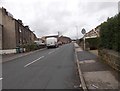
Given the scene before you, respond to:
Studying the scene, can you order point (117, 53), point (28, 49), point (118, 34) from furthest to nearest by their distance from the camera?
1. point (28, 49)
2. point (117, 53)
3. point (118, 34)

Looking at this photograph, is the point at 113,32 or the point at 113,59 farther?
the point at 113,32

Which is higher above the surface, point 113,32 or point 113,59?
point 113,32

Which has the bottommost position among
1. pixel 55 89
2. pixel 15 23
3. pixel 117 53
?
pixel 55 89

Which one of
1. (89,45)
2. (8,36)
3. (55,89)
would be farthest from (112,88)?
(8,36)

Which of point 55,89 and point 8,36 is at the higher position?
point 8,36

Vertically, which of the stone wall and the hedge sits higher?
the hedge

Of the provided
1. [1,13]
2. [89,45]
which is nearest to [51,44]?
[1,13]

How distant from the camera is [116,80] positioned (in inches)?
390

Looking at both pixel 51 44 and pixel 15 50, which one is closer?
pixel 15 50

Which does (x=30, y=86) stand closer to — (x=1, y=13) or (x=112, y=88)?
(x=112, y=88)

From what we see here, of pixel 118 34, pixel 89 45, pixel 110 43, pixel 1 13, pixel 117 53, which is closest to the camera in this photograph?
pixel 118 34

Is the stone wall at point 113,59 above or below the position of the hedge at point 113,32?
below

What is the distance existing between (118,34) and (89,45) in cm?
2500

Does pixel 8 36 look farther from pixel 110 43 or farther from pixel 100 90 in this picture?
pixel 100 90
